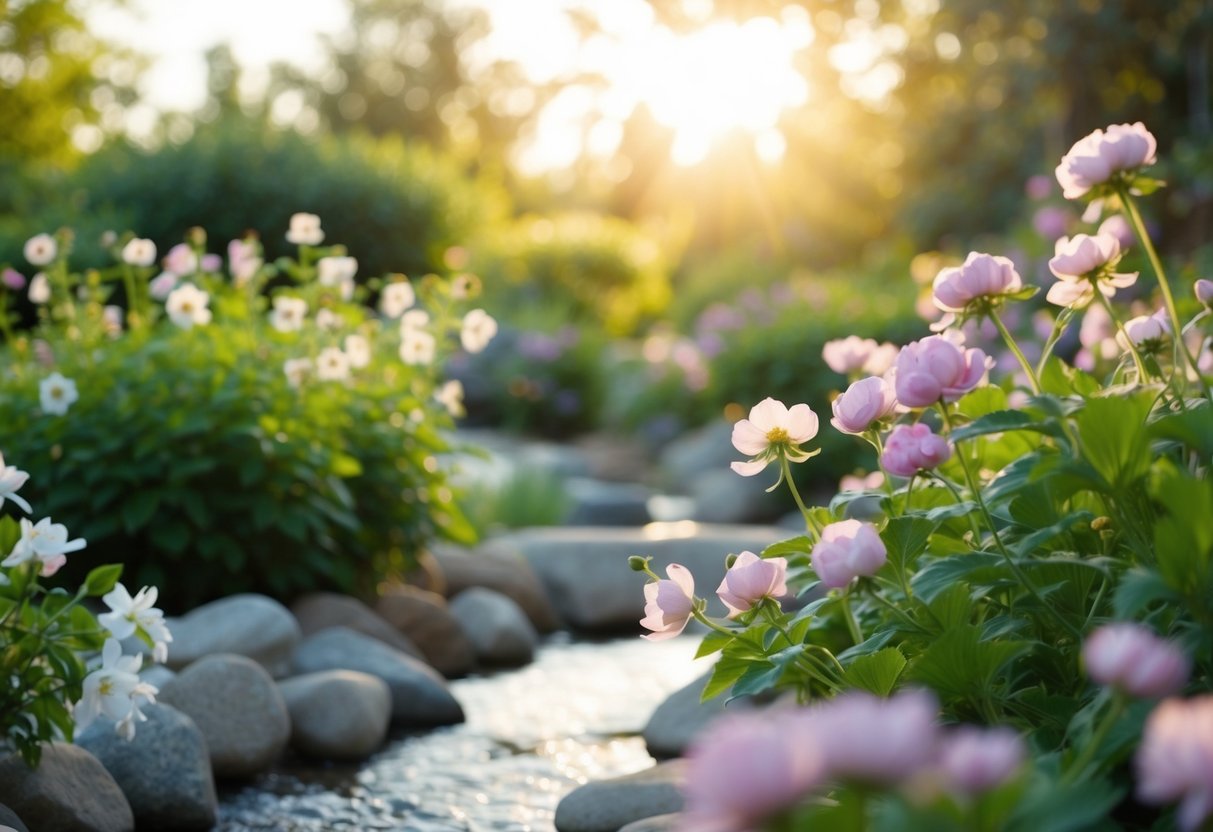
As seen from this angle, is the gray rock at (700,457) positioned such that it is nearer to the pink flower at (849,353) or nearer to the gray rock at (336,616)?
the gray rock at (336,616)

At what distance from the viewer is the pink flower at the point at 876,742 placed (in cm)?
80

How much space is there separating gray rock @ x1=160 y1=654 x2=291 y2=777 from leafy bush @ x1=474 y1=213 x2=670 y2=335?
422 inches

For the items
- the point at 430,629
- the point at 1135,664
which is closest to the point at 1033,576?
the point at 1135,664

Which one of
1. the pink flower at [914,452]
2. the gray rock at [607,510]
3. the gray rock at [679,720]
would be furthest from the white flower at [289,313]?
the gray rock at [607,510]

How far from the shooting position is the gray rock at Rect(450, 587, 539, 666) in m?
4.49

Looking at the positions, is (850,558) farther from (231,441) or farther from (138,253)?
(138,253)

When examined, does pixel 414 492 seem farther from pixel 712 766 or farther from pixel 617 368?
pixel 617 368

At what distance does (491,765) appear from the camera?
3.22 meters

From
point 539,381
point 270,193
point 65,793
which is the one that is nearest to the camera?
point 65,793

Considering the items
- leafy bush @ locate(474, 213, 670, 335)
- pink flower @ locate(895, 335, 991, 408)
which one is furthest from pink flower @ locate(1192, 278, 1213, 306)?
leafy bush @ locate(474, 213, 670, 335)

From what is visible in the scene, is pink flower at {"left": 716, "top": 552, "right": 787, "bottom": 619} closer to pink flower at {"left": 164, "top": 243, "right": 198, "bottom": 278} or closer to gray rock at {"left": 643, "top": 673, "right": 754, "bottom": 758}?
gray rock at {"left": 643, "top": 673, "right": 754, "bottom": 758}

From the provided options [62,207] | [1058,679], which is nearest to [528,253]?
[62,207]

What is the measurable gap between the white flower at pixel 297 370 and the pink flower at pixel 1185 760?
3.27 metres

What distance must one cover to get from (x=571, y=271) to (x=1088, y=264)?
13471 millimetres
